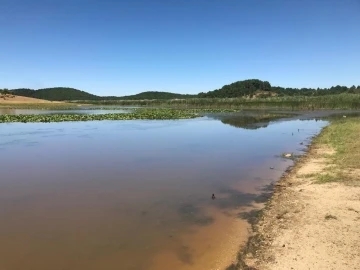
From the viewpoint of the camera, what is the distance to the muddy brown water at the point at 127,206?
22.2 feet

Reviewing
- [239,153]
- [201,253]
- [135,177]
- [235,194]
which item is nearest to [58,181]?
[135,177]

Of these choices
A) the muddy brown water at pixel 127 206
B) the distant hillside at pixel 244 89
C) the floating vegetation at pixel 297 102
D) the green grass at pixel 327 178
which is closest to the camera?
the muddy brown water at pixel 127 206

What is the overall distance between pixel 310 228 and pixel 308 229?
7 cm

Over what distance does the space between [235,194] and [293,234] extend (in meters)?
3.87

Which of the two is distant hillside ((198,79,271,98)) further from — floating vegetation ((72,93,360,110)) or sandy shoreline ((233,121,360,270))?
sandy shoreline ((233,121,360,270))

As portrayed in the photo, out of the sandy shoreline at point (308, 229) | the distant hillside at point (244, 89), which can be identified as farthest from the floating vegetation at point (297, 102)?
the distant hillside at point (244, 89)

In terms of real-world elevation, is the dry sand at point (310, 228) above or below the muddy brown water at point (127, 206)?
above

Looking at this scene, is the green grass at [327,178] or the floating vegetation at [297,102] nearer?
the green grass at [327,178]

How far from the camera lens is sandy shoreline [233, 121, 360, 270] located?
20.0 feet

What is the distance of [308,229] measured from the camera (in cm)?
741

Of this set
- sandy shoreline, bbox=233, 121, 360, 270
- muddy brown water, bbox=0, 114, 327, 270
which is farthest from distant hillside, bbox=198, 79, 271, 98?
sandy shoreline, bbox=233, 121, 360, 270

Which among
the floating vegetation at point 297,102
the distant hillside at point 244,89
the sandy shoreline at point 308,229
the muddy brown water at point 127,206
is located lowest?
the muddy brown water at point 127,206

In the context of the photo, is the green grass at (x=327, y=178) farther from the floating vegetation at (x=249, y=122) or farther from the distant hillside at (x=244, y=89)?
the distant hillside at (x=244, y=89)

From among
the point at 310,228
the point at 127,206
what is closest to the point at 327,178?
the point at 310,228
